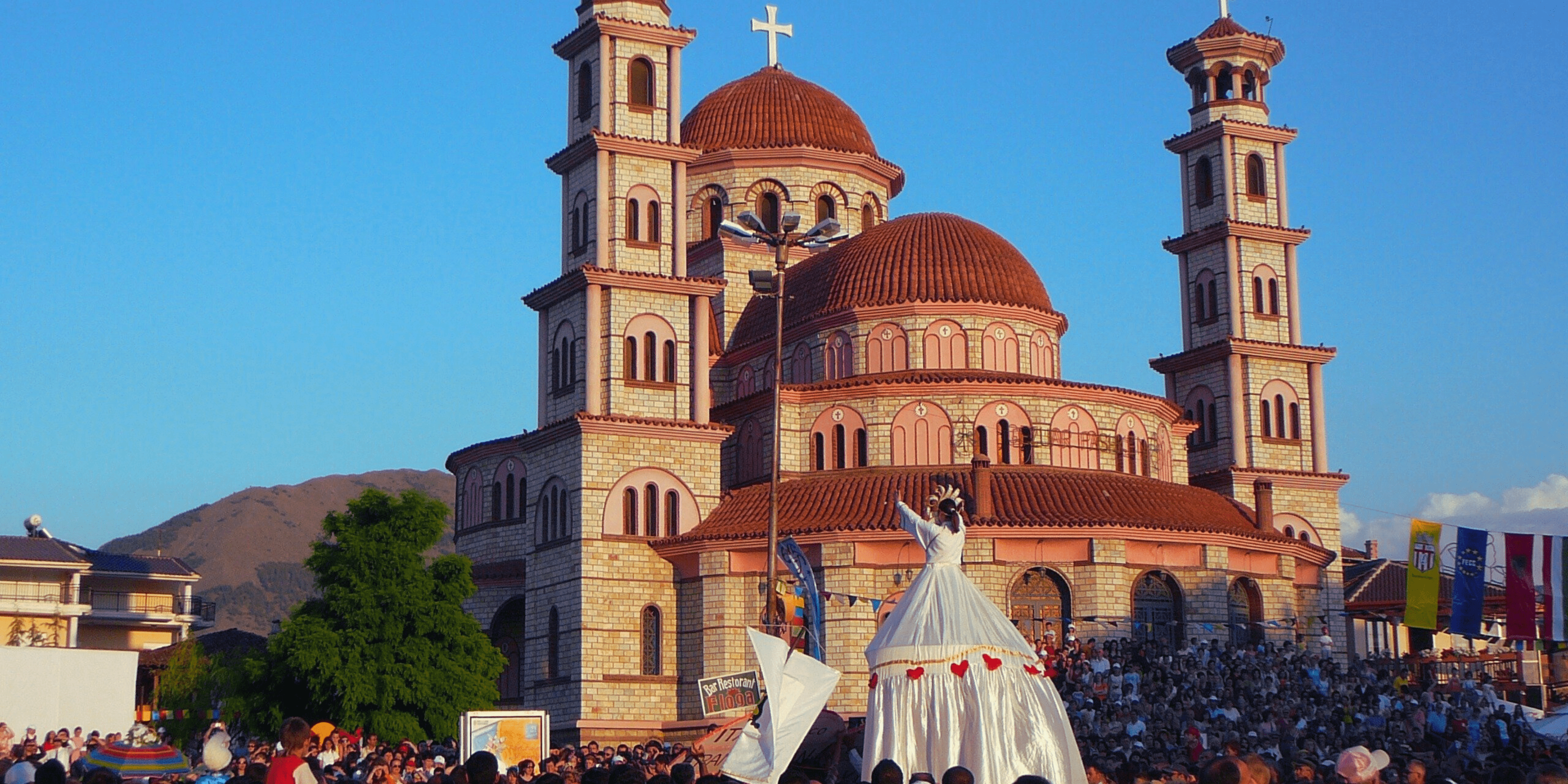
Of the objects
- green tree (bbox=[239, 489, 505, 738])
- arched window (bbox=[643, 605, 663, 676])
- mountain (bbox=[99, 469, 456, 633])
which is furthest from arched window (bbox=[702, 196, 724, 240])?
mountain (bbox=[99, 469, 456, 633])

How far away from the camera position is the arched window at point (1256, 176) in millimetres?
56875

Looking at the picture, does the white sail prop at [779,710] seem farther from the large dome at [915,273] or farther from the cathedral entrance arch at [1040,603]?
the large dome at [915,273]

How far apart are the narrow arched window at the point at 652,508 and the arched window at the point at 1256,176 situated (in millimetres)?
21915

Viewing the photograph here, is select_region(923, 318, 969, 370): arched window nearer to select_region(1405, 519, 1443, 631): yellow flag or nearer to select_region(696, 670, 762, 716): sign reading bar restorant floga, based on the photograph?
select_region(1405, 519, 1443, 631): yellow flag

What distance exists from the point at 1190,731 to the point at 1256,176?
27349 mm

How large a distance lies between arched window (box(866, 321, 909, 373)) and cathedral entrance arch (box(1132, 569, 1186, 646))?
369 inches

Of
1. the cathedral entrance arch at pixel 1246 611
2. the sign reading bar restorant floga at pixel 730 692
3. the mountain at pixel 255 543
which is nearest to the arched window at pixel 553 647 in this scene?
the sign reading bar restorant floga at pixel 730 692

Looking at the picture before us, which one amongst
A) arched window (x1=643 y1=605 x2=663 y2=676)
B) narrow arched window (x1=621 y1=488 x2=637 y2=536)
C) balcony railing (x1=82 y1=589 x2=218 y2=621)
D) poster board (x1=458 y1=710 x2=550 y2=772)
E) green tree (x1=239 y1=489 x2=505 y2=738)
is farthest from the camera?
balcony railing (x1=82 y1=589 x2=218 y2=621)

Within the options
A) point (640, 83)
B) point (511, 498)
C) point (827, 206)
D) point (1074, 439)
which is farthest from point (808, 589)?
point (827, 206)

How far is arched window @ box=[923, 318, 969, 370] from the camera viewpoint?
50125 millimetres

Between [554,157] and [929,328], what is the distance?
11.0 m

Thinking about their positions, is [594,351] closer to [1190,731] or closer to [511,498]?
[511,498]

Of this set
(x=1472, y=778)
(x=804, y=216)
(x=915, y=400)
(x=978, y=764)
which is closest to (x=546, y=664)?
(x=915, y=400)

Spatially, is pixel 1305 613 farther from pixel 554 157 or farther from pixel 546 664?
pixel 554 157
